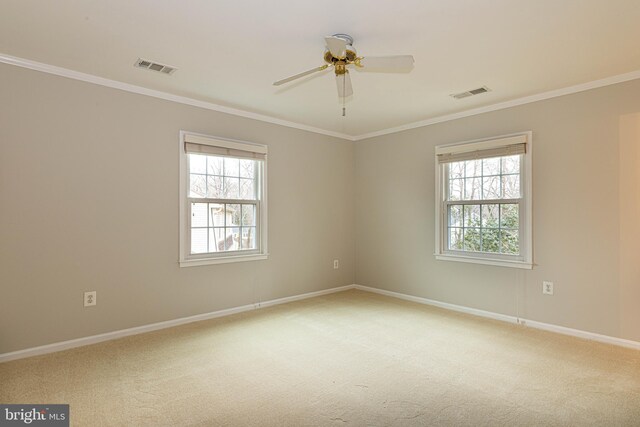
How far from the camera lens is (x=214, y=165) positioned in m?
Answer: 4.13

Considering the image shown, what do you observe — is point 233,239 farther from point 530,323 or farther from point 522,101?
point 522,101

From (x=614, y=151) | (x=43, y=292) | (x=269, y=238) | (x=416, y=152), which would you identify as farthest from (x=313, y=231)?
(x=614, y=151)

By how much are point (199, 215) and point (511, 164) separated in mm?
A: 3514

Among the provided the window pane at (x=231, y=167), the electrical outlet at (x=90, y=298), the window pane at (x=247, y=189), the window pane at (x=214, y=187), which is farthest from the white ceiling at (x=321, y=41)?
the electrical outlet at (x=90, y=298)

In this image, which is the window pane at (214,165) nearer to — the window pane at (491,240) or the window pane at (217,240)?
the window pane at (217,240)

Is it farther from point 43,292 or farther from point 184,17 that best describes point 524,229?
point 43,292

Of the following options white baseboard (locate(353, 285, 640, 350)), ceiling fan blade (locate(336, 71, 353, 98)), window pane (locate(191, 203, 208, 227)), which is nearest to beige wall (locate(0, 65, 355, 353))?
window pane (locate(191, 203, 208, 227))

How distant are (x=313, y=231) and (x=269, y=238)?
2.50 feet

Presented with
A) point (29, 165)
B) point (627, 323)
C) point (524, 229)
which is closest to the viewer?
point (29, 165)

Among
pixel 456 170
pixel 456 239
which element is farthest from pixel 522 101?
pixel 456 239

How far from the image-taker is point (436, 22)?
2.33 meters

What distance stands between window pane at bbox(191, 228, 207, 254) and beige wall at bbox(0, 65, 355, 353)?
0.64 ft

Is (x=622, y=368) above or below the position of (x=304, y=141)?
below

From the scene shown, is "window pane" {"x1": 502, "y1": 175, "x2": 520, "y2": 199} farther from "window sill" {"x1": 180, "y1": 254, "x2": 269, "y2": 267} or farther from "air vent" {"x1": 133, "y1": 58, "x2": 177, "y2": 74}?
"air vent" {"x1": 133, "y1": 58, "x2": 177, "y2": 74}
